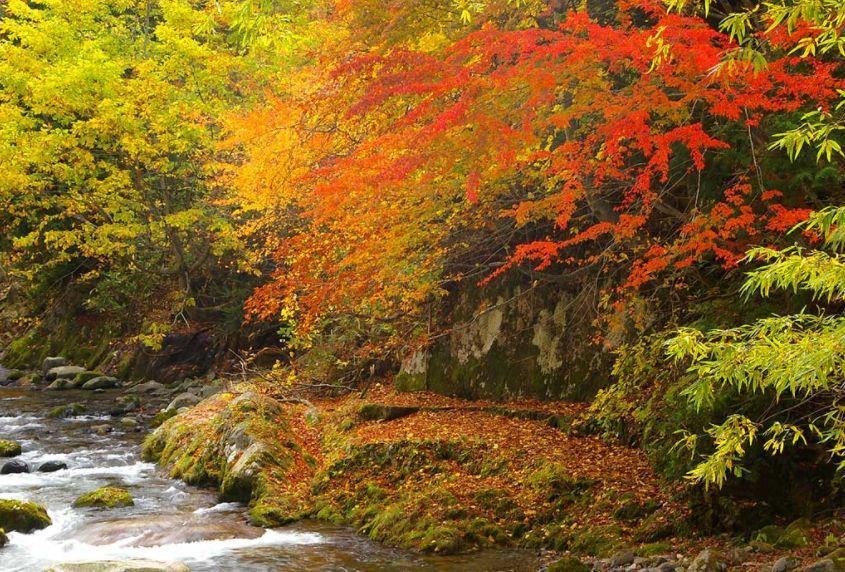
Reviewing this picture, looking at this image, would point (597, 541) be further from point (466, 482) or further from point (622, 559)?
point (466, 482)

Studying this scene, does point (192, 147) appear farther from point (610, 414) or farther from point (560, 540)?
point (560, 540)

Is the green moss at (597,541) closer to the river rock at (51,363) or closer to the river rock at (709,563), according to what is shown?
the river rock at (709,563)

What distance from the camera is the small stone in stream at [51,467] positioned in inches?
491

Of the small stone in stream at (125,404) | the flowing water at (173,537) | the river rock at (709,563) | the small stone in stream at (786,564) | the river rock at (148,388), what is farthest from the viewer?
the river rock at (148,388)

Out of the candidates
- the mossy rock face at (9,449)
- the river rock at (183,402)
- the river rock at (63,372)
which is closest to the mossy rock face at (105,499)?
the mossy rock face at (9,449)

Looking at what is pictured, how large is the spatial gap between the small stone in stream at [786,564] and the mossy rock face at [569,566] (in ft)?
5.22

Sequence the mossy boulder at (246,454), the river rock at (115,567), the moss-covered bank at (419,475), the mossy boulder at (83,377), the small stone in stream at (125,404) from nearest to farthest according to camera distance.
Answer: the river rock at (115,567)
the moss-covered bank at (419,475)
the mossy boulder at (246,454)
the small stone in stream at (125,404)
the mossy boulder at (83,377)

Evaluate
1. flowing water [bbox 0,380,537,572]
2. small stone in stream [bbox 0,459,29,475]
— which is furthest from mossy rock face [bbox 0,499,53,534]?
small stone in stream [bbox 0,459,29,475]

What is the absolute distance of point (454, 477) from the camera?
9578 millimetres

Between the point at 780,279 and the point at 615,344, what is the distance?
6.78 meters

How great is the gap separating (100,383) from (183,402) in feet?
16.2

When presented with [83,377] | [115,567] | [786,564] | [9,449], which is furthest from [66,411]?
[786,564]

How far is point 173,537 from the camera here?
8.88 m

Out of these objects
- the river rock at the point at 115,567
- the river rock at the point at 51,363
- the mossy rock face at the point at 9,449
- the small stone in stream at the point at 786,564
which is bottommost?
the mossy rock face at the point at 9,449
